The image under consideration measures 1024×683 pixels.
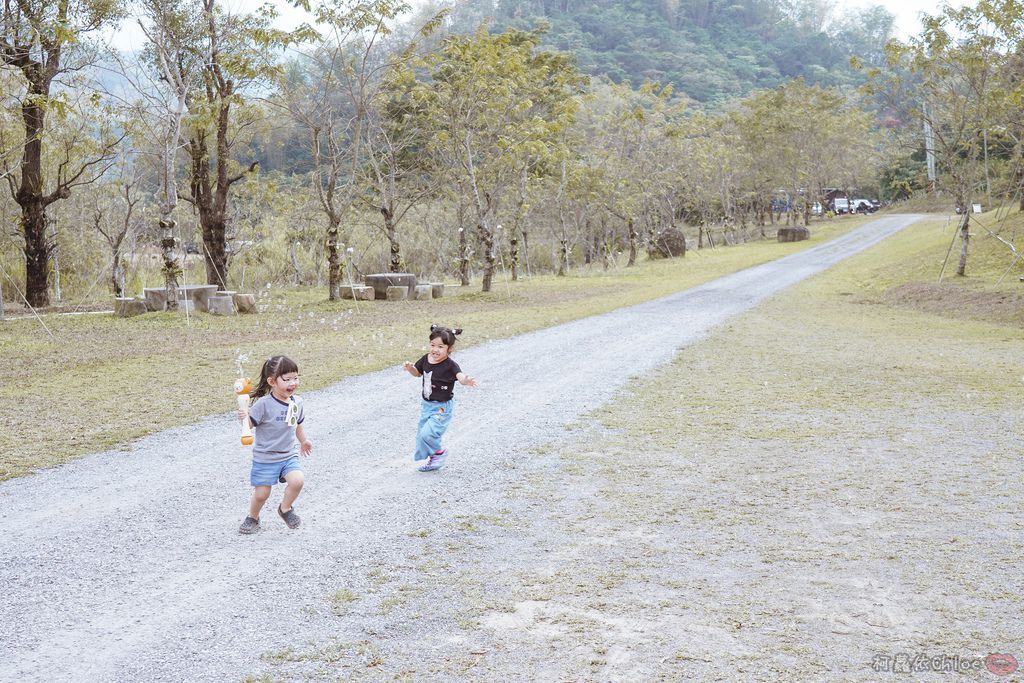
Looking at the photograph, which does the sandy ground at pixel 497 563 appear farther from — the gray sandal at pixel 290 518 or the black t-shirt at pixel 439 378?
the black t-shirt at pixel 439 378

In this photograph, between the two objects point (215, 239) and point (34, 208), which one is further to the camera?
point (215, 239)

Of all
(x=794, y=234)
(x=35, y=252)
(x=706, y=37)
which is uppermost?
(x=706, y=37)

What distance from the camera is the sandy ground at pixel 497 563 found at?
3881mm

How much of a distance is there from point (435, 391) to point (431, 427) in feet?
0.93

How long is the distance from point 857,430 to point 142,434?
6.83m

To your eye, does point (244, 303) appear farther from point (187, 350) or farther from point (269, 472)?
point (269, 472)

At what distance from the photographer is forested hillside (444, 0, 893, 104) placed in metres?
117

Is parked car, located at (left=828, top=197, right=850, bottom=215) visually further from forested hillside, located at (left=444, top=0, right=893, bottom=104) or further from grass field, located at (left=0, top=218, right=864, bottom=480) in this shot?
grass field, located at (left=0, top=218, right=864, bottom=480)

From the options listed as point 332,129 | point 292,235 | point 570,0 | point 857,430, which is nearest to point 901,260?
point 332,129

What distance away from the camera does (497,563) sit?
196 inches

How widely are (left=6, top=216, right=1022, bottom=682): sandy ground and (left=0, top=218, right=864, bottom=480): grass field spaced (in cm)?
126

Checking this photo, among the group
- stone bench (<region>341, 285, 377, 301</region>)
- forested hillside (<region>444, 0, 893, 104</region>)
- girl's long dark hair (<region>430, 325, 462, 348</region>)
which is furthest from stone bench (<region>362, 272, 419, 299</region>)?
forested hillside (<region>444, 0, 893, 104</region>)

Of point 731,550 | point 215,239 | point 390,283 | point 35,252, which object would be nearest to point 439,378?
point 731,550

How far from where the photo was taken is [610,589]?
461 centimetres
